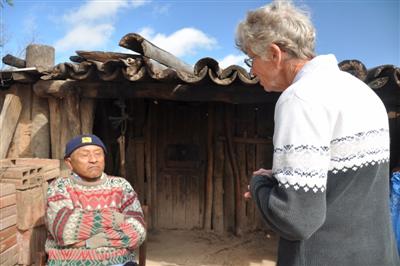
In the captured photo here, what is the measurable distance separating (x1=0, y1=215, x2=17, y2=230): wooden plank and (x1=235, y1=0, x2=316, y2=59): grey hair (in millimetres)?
2863

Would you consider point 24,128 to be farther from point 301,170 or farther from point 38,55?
point 301,170

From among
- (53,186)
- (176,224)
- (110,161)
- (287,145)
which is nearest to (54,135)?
(53,186)

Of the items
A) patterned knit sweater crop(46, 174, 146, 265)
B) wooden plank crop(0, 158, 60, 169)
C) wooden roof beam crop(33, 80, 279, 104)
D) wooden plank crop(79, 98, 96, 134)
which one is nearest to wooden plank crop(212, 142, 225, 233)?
wooden roof beam crop(33, 80, 279, 104)

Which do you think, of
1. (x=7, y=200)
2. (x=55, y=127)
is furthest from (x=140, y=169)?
(x=7, y=200)

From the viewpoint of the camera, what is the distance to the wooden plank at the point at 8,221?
308 centimetres

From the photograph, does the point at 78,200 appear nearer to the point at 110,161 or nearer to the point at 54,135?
the point at 54,135

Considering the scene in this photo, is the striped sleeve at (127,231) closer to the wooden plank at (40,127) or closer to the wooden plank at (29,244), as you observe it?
the wooden plank at (29,244)

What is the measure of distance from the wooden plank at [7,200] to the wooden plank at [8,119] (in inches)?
39.4

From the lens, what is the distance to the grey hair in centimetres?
123

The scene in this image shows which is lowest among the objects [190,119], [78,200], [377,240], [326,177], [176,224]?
[176,224]

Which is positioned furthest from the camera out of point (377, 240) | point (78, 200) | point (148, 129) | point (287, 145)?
point (148, 129)

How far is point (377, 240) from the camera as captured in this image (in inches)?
47.7

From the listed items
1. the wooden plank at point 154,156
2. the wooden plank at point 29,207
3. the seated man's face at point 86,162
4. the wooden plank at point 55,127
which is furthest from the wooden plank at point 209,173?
the seated man's face at point 86,162

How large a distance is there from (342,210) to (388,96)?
295 cm
